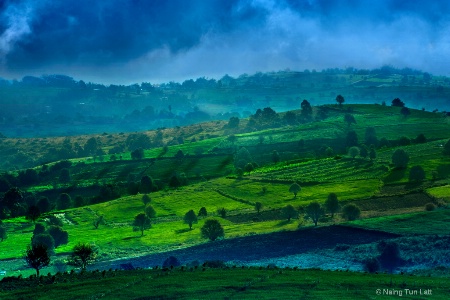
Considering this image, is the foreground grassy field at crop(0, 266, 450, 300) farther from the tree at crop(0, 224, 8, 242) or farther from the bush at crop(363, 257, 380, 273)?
the tree at crop(0, 224, 8, 242)

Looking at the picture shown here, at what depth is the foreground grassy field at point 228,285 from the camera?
215ft

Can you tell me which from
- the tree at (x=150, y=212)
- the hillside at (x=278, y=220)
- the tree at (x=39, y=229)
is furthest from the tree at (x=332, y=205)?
the tree at (x=39, y=229)

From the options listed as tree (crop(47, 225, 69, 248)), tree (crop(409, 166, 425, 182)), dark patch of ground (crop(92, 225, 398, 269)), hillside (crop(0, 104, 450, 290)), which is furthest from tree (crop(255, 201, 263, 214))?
tree (crop(47, 225, 69, 248))

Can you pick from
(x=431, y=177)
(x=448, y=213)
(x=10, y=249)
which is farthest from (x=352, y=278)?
(x=431, y=177)

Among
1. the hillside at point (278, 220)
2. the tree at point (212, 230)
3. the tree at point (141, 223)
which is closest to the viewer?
the hillside at point (278, 220)

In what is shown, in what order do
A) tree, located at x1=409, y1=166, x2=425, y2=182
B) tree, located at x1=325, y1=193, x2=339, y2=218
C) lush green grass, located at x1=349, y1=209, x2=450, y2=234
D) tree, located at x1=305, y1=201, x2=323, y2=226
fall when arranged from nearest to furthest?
lush green grass, located at x1=349, y1=209, x2=450, y2=234 → tree, located at x1=305, y1=201, x2=323, y2=226 → tree, located at x1=325, y1=193, x2=339, y2=218 → tree, located at x1=409, y1=166, x2=425, y2=182

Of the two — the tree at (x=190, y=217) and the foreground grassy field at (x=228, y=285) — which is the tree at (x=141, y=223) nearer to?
the tree at (x=190, y=217)

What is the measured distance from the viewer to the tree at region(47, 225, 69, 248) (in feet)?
443

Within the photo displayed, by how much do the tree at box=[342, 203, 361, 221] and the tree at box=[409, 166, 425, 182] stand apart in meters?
41.6

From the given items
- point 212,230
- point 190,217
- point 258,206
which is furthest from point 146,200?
point 212,230

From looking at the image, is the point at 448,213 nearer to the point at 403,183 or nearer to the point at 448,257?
the point at 448,257

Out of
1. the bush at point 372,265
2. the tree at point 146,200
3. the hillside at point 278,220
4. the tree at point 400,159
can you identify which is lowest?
the bush at point 372,265

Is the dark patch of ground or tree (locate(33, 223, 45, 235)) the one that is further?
tree (locate(33, 223, 45, 235))

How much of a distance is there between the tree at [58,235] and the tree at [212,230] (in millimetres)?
35675
